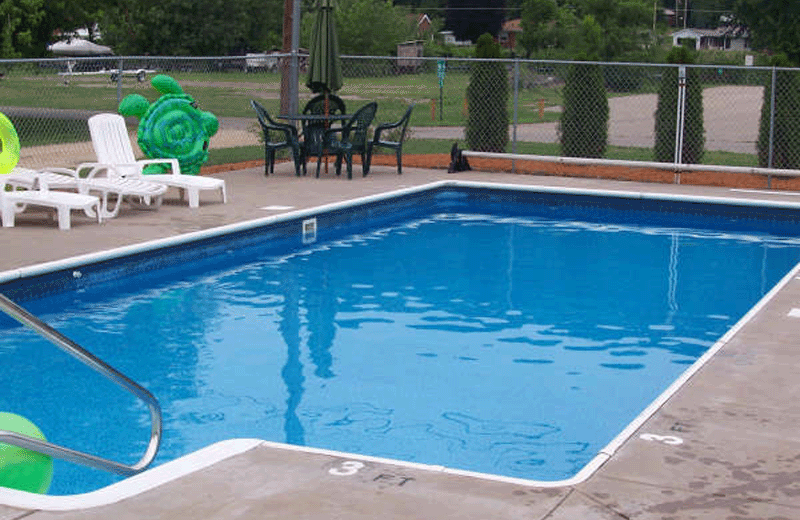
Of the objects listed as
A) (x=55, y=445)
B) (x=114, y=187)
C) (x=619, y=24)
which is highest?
(x=619, y=24)

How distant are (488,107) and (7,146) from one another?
8150mm

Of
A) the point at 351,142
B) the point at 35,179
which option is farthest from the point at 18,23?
the point at 35,179

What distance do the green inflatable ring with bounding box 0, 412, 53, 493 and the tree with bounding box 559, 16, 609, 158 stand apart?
13.4 metres

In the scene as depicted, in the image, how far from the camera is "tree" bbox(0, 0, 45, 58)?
21469 mm

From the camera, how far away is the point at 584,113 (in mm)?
17438

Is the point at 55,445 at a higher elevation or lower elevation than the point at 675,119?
lower

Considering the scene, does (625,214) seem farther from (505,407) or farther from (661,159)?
(505,407)

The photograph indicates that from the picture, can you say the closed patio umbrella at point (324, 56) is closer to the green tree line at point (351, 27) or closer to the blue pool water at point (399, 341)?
the blue pool water at point (399, 341)

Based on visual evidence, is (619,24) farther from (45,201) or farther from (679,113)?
(45,201)

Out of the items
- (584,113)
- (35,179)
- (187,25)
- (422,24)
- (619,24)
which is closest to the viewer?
(35,179)

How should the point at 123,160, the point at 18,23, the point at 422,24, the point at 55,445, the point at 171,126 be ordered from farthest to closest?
the point at 422,24 → the point at 18,23 → the point at 171,126 → the point at 123,160 → the point at 55,445

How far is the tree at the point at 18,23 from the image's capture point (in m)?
21.5

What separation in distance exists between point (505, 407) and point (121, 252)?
430 cm

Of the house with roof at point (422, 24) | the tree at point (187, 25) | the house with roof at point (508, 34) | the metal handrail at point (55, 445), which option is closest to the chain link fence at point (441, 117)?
the metal handrail at point (55, 445)
